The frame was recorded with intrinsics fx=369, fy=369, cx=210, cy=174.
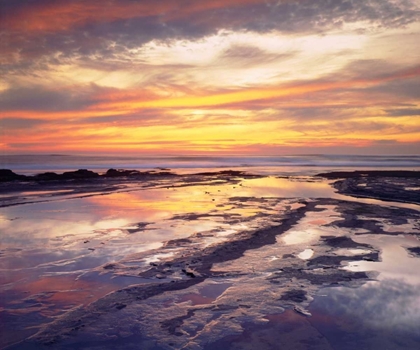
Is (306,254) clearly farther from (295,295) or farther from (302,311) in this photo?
(302,311)

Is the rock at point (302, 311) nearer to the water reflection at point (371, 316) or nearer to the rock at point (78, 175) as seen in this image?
the water reflection at point (371, 316)

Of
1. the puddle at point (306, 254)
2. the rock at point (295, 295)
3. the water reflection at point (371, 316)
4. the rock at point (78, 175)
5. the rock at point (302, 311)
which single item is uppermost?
the rock at point (78, 175)

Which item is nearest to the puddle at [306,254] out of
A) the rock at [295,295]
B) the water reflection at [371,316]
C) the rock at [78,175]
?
the water reflection at [371,316]

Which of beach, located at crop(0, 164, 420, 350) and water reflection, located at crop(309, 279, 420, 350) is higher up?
beach, located at crop(0, 164, 420, 350)

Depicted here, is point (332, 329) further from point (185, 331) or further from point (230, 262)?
point (230, 262)

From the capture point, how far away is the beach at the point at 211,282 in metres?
4.42

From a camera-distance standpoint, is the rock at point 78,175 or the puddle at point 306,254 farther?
the rock at point 78,175

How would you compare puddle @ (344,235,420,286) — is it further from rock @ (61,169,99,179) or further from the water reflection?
rock @ (61,169,99,179)

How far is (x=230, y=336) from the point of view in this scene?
4.40 m

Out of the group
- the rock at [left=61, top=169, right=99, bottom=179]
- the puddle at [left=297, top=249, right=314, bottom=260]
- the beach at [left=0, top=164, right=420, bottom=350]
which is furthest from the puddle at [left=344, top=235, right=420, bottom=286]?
the rock at [left=61, top=169, right=99, bottom=179]

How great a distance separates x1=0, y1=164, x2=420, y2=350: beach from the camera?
14.5ft

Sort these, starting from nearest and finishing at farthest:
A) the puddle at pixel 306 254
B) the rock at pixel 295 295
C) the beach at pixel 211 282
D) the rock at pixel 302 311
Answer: the beach at pixel 211 282, the rock at pixel 302 311, the rock at pixel 295 295, the puddle at pixel 306 254

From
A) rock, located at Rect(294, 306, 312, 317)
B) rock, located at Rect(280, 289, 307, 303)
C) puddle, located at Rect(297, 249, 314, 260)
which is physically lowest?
rock, located at Rect(294, 306, 312, 317)

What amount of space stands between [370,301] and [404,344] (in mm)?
1233
